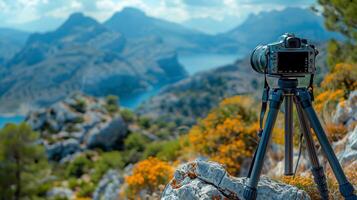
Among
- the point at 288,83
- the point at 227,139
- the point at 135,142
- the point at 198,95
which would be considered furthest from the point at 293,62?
the point at 198,95

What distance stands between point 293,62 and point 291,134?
2.03 ft

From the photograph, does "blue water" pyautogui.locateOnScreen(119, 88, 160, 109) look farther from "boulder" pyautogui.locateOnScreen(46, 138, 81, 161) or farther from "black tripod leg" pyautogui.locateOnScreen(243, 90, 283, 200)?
"black tripod leg" pyautogui.locateOnScreen(243, 90, 283, 200)

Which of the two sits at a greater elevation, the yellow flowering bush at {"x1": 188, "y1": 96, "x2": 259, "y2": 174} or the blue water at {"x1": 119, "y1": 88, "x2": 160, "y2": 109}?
the yellow flowering bush at {"x1": 188, "y1": 96, "x2": 259, "y2": 174}

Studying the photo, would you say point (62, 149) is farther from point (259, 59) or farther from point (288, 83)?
point (288, 83)

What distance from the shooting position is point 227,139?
8.67m

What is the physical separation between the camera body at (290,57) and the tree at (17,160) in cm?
2202

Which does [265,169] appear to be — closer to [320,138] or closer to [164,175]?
[164,175]

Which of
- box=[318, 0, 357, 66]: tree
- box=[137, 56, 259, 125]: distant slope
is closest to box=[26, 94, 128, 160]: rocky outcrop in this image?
box=[318, 0, 357, 66]: tree

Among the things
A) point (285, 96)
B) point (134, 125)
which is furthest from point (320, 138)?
point (134, 125)

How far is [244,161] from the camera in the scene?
842cm

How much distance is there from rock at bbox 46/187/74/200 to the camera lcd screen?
2055 cm

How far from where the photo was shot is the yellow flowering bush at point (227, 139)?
320 inches

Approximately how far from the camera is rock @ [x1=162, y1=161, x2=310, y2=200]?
2.84 metres

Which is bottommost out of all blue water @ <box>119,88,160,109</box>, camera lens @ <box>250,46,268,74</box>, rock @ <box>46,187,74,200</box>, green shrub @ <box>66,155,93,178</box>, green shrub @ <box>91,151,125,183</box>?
blue water @ <box>119,88,160,109</box>
